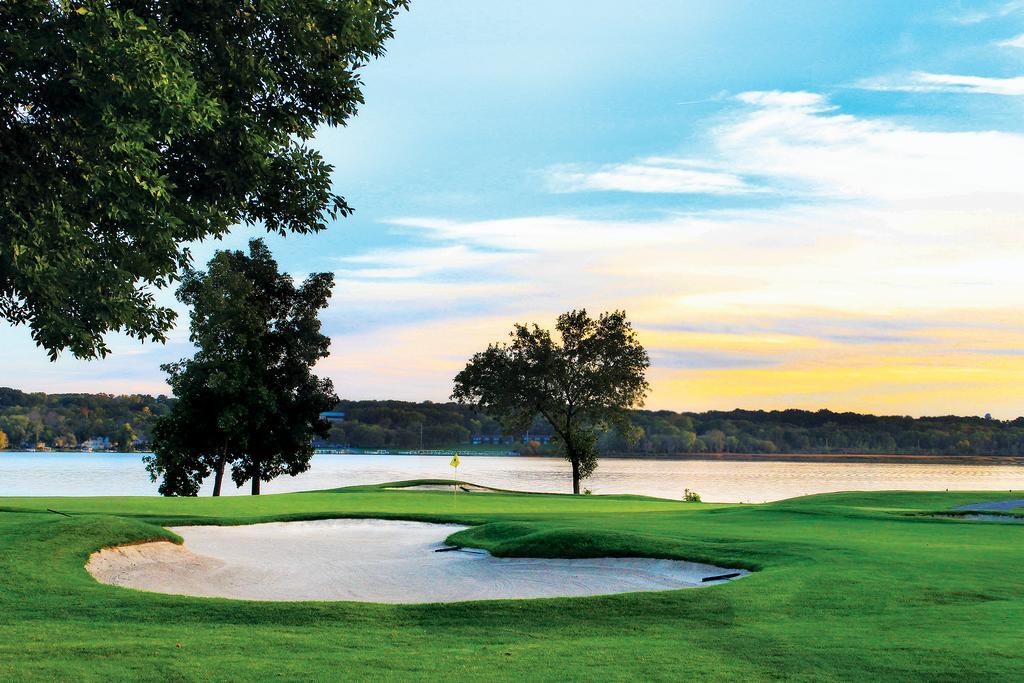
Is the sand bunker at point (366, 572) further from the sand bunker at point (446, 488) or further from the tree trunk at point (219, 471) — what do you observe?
the tree trunk at point (219, 471)

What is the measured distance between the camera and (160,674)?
840 centimetres

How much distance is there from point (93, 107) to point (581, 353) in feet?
152

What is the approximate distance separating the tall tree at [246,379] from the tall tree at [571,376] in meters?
10.4

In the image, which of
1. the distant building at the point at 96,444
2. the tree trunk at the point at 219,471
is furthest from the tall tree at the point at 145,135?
the distant building at the point at 96,444

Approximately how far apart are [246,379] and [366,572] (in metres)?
30.8

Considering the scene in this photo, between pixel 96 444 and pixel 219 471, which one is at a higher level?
pixel 219 471

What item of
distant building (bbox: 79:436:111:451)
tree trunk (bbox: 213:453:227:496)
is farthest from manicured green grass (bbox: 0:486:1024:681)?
distant building (bbox: 79:436:111:451)

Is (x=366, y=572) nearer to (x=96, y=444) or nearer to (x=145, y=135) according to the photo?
(x=145, y=135)

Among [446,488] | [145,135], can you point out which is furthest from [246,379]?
[145,135]

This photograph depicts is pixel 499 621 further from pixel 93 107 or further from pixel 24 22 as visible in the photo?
pixel 24 22

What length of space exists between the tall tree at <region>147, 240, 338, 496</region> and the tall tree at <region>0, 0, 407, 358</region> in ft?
108

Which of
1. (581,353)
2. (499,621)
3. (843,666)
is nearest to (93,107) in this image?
(499,621)

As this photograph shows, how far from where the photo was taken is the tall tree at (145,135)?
10.5 meters

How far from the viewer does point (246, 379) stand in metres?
46.3
